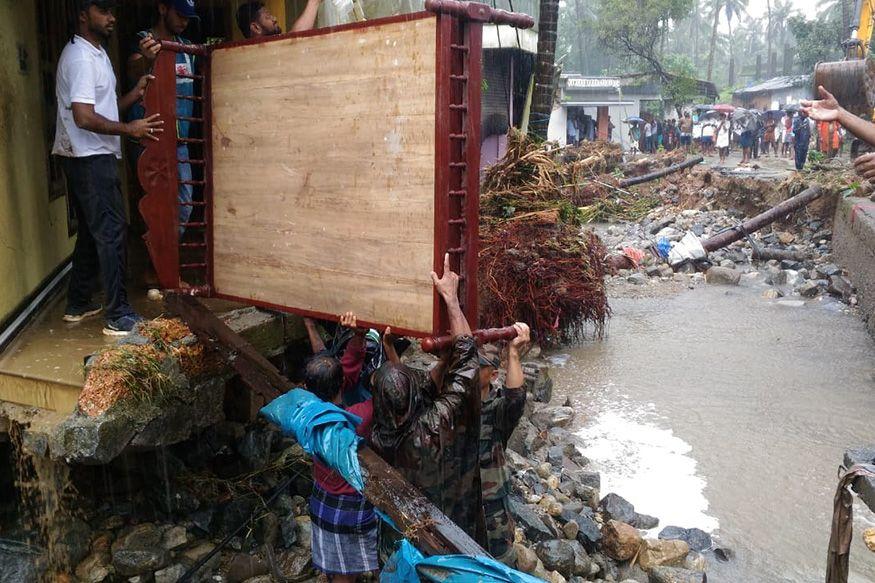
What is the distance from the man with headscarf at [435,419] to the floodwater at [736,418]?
240 centimetres

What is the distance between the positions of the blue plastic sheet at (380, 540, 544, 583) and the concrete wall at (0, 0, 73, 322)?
279cm

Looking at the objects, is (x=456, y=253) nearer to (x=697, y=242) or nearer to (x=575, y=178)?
(x=575, y=178)

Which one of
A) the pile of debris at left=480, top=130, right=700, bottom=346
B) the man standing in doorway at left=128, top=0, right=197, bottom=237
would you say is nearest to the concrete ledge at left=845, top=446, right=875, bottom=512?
the man standing in doorway at left=128, top=0, right=197, bottom=237

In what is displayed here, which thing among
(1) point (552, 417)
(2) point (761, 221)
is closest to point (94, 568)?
(1) point (552, 417)

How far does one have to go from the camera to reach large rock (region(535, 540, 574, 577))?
4.05 metres

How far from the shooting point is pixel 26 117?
15.0ft

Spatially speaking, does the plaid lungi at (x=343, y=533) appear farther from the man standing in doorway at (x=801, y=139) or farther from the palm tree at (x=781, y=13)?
the palm tree at (x=781, y=13)

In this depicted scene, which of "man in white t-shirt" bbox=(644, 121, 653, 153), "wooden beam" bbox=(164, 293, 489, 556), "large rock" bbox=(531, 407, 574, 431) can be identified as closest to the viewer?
"wooden beam" bbox=(164, 293, 489, 556)

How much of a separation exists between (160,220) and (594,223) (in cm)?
1620

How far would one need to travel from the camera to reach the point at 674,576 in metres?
4.11

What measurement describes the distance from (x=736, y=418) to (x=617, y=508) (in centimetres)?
255

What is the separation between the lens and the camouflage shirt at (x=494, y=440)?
3258 millimetres

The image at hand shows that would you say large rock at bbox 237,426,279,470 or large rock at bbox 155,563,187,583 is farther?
large rock at bbox 237,426,279,470

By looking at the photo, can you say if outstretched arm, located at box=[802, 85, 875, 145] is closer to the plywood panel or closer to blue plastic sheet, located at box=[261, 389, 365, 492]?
the plywood panel
